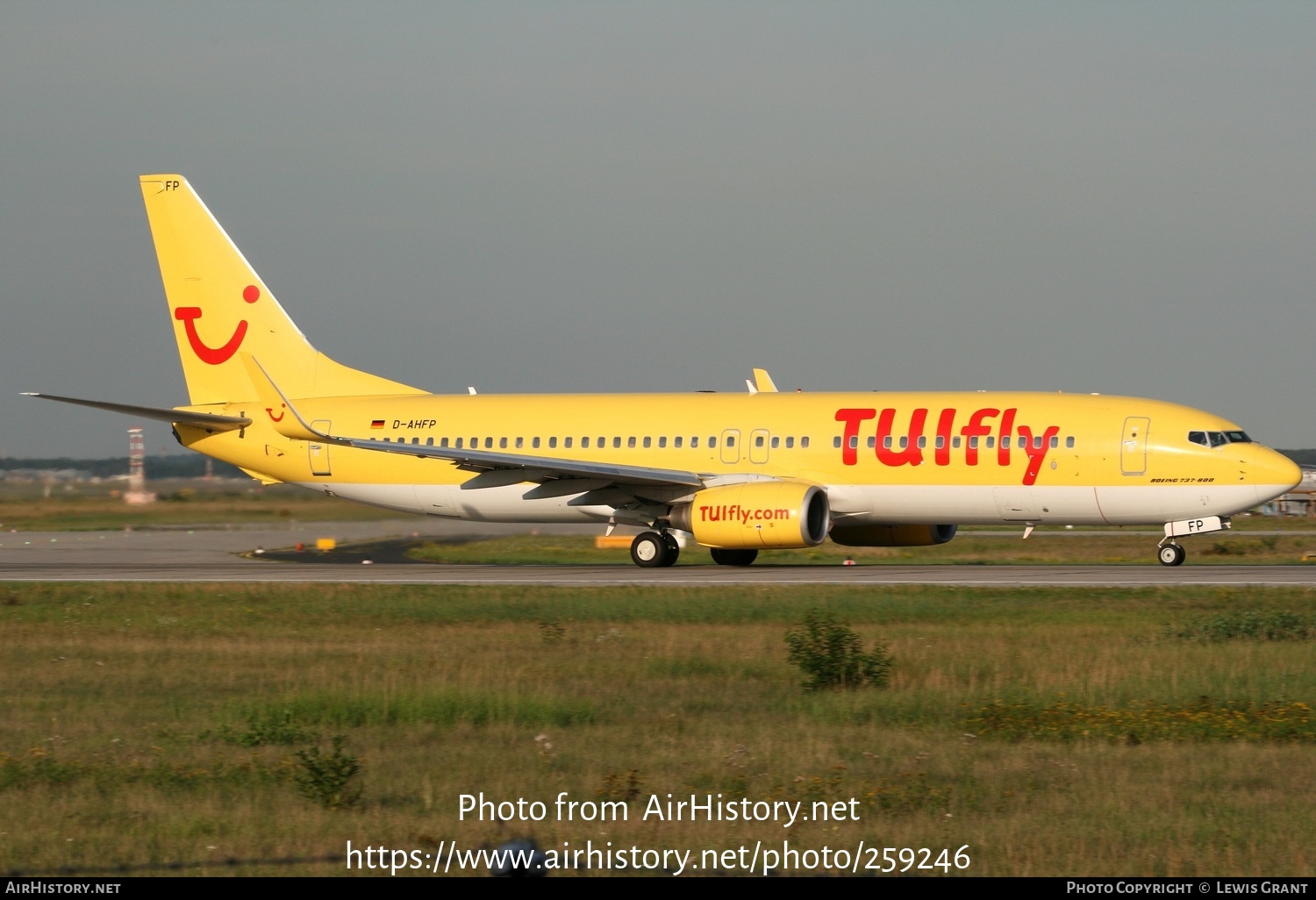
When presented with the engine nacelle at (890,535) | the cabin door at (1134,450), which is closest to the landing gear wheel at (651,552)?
the engine nacelle at (890,535)

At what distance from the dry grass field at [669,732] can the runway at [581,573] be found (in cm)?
536

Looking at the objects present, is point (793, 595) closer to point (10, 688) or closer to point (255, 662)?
point (255, 662)

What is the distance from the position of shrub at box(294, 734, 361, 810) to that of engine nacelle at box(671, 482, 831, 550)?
63.9ft

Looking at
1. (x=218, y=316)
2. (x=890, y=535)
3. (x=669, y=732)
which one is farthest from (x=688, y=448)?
(x=669, y=732)

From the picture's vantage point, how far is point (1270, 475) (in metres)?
29.4

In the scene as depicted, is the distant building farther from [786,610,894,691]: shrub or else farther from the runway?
[786,610,894,691]: shrub

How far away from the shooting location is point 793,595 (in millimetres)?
24234

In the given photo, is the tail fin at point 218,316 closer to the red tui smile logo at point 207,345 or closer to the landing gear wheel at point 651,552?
the red tui smile logo at point 207,345

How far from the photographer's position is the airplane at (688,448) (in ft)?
98.6

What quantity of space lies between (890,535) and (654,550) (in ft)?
17.9

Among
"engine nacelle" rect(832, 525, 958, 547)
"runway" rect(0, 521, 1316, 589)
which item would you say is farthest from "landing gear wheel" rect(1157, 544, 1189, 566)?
"engine nacelle" rect(832, 525, 958, 547)

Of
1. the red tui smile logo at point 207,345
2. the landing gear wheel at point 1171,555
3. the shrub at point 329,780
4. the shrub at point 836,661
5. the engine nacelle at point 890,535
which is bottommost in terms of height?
the shrub at point 329,780

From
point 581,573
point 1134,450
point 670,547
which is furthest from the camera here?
point 670,547

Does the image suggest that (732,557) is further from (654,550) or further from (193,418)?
(193,418)
